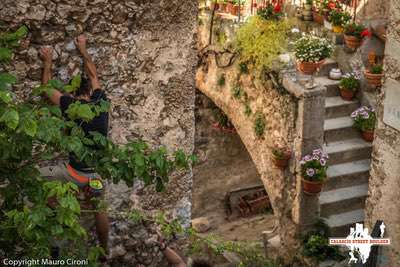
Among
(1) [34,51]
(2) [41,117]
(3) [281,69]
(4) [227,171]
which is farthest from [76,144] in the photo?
(4) [227,171]

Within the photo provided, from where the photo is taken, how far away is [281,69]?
299 inches

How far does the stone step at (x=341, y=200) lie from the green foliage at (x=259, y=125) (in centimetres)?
112

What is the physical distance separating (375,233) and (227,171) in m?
6.39

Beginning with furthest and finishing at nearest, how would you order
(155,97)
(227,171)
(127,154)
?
(227,171) < (155,97) < (127,154)

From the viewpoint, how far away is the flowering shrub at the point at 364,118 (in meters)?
7.87

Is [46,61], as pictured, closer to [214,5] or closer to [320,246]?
[320,246]

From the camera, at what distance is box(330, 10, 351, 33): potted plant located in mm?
8750

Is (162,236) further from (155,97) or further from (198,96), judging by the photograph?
(198,96)

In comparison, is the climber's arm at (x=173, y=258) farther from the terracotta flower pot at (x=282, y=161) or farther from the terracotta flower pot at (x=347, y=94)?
the terracotta flower pot at (x=347, y=94)

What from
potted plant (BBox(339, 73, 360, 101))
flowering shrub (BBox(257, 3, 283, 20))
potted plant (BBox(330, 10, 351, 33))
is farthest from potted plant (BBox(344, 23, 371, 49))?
flowering shrub (BBox(257, 3, 283, 20))

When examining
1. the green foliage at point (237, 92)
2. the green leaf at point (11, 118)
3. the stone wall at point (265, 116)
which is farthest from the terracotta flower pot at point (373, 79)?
the green leaf at point (11, 118)

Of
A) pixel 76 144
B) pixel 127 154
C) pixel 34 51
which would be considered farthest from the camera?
pixel 34 51

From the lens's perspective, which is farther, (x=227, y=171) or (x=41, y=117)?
(x=227, y=171)

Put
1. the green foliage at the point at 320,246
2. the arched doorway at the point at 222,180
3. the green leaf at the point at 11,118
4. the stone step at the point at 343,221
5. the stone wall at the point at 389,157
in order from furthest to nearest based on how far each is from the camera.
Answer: the arched doorway at the point at 222,180 → the stone step at the point at 343,221 → the green foliage at the point at 320,246 → the stone wall at the point at 389,157 → the green leaf at the point at 11,118
